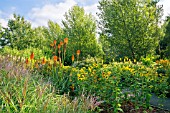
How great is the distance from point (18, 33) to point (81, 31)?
13.8 metres

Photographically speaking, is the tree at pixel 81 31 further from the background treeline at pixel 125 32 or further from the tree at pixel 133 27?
the tree at pixel 133 27

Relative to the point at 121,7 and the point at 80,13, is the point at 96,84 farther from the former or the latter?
the point at 80,13

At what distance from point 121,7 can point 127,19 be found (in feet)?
3.25

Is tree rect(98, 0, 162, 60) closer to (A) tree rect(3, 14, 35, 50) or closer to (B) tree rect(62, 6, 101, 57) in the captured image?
(B) tree rect(62, 6, 101, 57)

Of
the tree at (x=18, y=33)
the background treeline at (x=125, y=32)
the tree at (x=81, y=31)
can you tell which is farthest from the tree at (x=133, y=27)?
the tree at (x=18, y=33)

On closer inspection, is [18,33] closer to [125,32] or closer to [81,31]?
[81,31]

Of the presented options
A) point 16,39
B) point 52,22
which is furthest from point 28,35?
point 52,22

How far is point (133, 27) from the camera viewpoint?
51.6 feet

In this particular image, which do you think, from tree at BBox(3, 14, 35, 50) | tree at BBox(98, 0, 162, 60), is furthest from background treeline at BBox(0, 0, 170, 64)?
tree at BBox(3, 14, 35, 50)

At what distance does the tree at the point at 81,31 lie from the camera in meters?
19.5

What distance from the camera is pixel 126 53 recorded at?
642 inches

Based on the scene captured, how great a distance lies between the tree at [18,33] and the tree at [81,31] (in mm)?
9376

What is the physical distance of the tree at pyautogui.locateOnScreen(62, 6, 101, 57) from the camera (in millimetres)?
19516

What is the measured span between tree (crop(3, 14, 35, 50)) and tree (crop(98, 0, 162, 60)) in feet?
53.9
